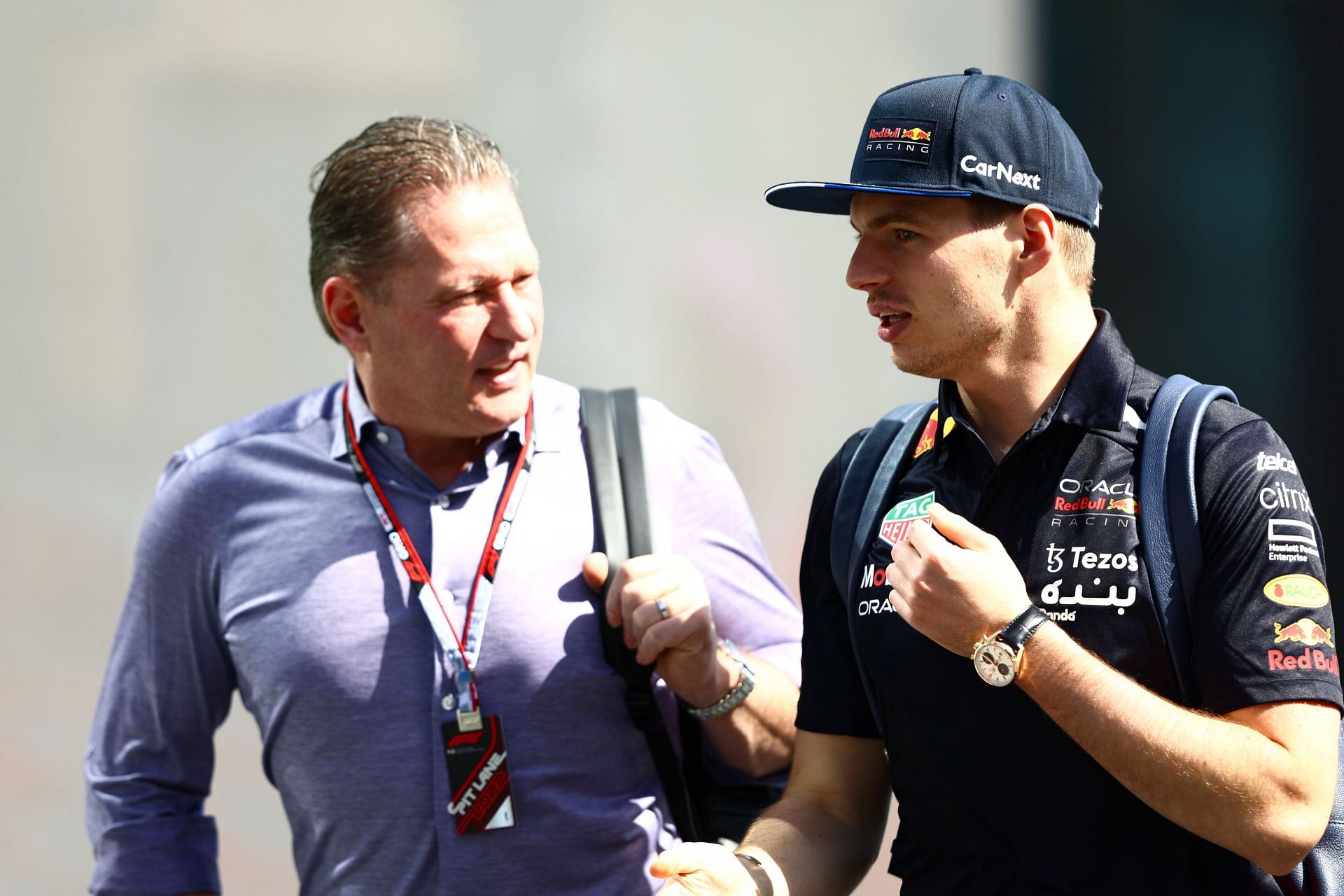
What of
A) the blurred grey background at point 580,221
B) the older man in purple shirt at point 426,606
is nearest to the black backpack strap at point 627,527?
the older man in purple shirt at point 426,606

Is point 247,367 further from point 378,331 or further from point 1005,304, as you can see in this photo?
point 1005,304

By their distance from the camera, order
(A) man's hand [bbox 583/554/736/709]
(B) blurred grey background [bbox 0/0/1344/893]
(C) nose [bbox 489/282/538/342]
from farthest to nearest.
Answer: (B) blurred grey background [bbox 0/0/1344/893] < (C) nose [bbox 489/282/538/342] < (A) man's hand [bbox 583/554/736/709]

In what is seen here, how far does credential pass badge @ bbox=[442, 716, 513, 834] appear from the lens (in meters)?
2.54

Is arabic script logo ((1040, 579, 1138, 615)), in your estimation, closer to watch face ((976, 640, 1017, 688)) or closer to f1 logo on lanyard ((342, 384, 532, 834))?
watch face ((976, 640, 1017, 688))

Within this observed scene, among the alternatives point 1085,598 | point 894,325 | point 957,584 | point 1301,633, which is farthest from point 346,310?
point 1301,633

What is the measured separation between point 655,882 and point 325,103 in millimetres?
2705

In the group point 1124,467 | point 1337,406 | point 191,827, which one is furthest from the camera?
point 1337,406

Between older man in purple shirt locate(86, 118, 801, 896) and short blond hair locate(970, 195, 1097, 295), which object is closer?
short blond hair locate(970, 195, 1097, 295)

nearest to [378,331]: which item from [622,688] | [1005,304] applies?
[622,688]

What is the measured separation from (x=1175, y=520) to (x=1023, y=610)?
243mm

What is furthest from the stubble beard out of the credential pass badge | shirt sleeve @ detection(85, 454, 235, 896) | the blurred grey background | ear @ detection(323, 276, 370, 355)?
the blurred grey background

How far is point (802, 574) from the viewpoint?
2.37 m

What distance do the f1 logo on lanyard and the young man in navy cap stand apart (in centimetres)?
48

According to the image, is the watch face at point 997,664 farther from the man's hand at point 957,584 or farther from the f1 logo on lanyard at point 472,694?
the f1 logo on lanyard at point 472,694
